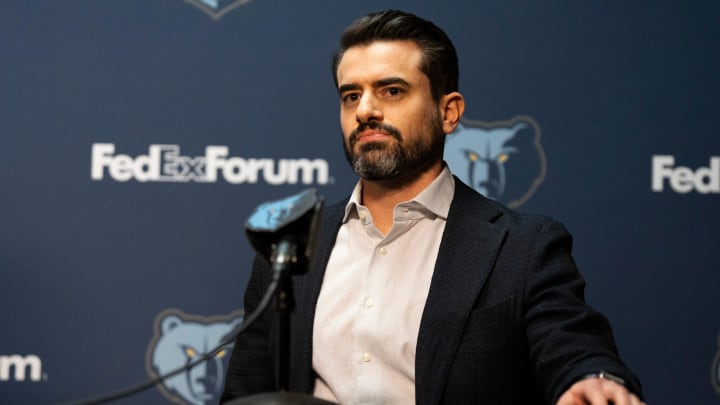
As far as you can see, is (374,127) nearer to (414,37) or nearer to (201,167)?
(414,37)

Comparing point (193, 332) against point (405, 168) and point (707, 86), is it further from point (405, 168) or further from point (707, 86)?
point (707, 86)

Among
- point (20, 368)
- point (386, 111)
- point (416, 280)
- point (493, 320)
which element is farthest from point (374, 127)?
point (20, 368)

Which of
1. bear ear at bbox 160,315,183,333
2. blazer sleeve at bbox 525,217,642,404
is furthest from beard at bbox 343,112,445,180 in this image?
bear ear at bbox 160,315,183,333

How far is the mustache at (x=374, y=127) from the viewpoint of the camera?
1.78 meters

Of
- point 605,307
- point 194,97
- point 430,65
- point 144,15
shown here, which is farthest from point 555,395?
point 144,15

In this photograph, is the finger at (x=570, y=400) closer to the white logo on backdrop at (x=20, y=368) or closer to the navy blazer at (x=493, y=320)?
the navy blazer at (x=493, y=320)

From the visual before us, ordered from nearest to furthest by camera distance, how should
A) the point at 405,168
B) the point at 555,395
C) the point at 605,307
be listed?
the point at 555,395
the point at 405,168
the point at 605,307

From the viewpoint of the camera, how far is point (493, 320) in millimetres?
1642

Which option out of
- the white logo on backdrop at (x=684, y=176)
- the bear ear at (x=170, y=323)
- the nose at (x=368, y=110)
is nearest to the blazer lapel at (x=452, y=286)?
the nose at (x=368, y=110)

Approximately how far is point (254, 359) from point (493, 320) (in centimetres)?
49

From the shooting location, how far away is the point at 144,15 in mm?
2551

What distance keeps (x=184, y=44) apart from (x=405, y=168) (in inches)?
39.9

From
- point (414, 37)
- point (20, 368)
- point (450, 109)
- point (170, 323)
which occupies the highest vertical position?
point (414, 37)

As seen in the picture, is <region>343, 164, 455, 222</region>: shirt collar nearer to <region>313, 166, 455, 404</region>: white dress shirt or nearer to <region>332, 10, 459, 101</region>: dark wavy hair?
<region>313, 166, 455, 404</region>: white dress shirt
